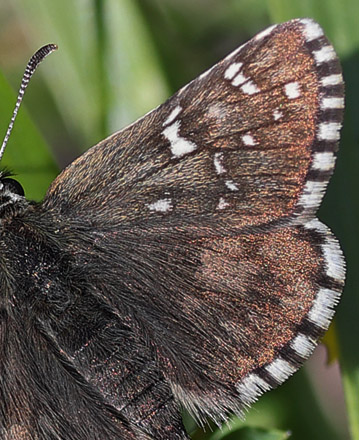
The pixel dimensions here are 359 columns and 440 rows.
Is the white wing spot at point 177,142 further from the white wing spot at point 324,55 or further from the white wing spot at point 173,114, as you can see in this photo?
the white wing spot at point 324,55

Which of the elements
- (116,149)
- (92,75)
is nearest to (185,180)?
(116,149)

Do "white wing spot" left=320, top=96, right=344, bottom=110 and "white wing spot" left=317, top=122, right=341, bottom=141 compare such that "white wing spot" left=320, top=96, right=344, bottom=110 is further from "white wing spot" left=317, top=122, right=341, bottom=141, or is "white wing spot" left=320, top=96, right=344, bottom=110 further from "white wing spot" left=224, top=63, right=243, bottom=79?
"white wing spot" left=224, top=63, right=243, bottom=79

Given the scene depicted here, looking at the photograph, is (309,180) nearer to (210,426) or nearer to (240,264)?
(240,264)

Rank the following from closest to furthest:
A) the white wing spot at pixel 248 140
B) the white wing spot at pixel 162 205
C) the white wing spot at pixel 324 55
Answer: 1. the white wing spot at pixel 324 55
2. the white wing spot at pixel 248 140
3. the white wing spot at pixel 162 205

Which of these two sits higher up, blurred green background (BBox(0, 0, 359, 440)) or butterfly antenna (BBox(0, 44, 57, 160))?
butterfly antenna (BBox(0, 44, 57, 160))

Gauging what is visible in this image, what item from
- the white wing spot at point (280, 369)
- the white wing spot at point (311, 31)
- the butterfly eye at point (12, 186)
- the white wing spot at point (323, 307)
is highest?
the white wing spot at point (311, 31)

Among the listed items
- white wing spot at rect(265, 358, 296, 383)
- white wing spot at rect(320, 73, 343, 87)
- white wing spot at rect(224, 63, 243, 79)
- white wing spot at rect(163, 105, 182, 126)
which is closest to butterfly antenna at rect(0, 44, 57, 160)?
white wing spot at rect(163, 105, 182, 126)

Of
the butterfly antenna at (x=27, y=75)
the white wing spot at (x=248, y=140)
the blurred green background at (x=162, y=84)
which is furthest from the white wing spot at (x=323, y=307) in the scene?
the butterfly antenna at (x=27, y=75)
